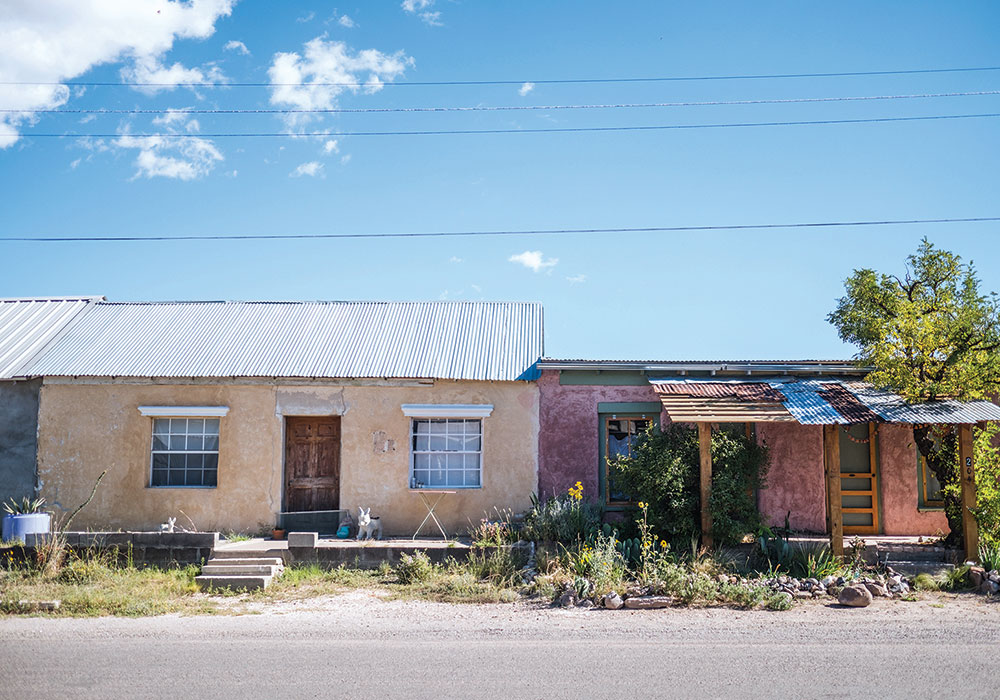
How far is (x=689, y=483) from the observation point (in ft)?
38.1

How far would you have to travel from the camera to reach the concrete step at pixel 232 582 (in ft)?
35.9

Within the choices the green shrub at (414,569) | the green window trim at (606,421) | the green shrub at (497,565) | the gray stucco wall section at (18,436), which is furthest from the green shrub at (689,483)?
the gray stucco wall section at (18,436)

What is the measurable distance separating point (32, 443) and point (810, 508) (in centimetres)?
1356

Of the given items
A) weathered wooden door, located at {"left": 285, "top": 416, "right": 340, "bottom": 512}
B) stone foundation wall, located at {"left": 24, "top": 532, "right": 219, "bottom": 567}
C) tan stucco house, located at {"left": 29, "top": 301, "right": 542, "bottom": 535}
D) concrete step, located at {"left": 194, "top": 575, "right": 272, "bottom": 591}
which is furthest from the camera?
weathered wooden door, located at {"left": 285, "top": 416, "right": 340, "bottom": 512}

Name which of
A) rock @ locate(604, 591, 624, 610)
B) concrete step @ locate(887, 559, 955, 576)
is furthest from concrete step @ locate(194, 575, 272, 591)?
concrete step @ locate(887, 559, 955, 576)

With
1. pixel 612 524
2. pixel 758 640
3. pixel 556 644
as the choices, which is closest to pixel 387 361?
pixel 612 524

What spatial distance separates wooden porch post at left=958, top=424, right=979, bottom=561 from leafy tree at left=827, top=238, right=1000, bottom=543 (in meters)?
0.35

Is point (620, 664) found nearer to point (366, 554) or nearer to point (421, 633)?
point (421, 633)

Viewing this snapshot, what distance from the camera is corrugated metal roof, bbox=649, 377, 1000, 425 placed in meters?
11.3

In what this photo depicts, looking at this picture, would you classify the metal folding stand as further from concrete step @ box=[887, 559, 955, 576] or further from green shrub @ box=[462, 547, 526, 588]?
concrete step @ box=[887, 559, 955, 576]

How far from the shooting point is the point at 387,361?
564 inches

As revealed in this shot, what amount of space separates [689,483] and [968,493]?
3.95 meters

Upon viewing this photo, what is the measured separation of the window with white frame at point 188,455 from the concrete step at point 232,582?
3209 millimetres

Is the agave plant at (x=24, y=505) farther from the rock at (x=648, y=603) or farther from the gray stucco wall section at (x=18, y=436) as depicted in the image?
the rock at (x=648, y=603)
